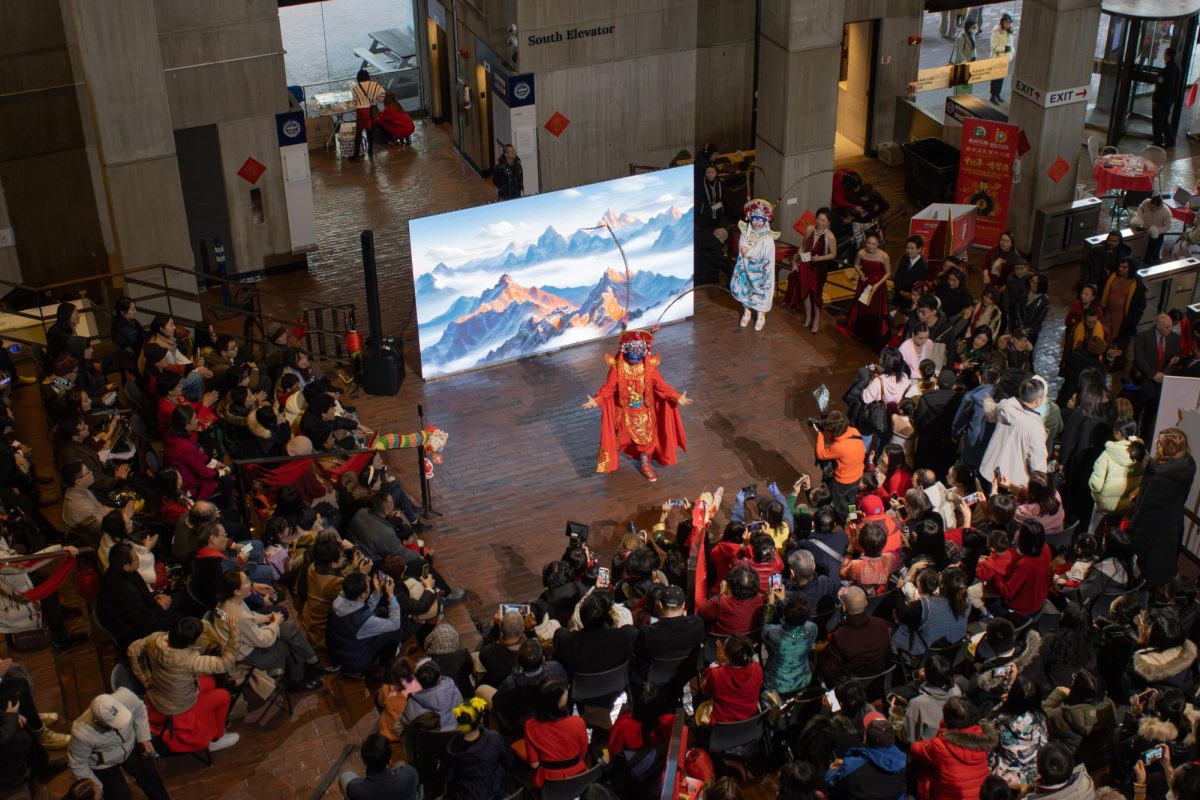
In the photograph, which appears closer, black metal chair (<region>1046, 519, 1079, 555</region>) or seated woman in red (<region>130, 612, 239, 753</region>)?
A: seated woman in red (<region>130, 612, 239, 753</region>)

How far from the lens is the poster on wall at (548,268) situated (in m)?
15.0

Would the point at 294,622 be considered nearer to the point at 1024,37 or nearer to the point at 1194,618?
the point at 1194,618

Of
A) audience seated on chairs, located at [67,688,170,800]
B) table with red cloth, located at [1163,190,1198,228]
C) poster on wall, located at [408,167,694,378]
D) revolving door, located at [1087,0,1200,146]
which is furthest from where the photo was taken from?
revolving door, located at [1087,0,1200,146]

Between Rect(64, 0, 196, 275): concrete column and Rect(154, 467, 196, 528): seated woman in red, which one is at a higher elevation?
Rect(64, 0, 196, 275): concrete column

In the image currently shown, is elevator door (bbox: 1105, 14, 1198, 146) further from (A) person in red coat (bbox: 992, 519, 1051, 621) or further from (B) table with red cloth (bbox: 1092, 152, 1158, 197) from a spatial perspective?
(A) person in red coat (bbox: 992, 519, 1051, 621)

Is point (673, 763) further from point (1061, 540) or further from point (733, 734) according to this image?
point (1061, 540)

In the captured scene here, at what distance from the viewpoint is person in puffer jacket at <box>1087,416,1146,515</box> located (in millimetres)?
11328

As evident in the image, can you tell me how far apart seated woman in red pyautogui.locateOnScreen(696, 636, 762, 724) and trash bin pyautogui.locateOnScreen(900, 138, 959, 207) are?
11440mm

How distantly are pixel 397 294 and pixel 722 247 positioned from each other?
417cm

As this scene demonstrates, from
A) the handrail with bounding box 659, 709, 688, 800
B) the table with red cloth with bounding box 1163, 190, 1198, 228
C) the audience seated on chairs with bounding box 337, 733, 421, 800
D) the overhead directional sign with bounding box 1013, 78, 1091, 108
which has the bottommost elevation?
the table with red cloth with bounding box 1163, 190, 1198, 228

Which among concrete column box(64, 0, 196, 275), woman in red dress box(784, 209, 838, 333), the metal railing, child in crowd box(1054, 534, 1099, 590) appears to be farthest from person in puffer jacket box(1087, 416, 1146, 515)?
concrete column box(64, 0, 196, 275)

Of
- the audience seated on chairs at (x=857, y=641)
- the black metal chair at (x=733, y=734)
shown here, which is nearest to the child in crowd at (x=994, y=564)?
the audience seated on chairs at (x=857, y=641)

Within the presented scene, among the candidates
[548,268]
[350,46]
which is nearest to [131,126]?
A: [548,268]

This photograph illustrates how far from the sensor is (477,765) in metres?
8.39
